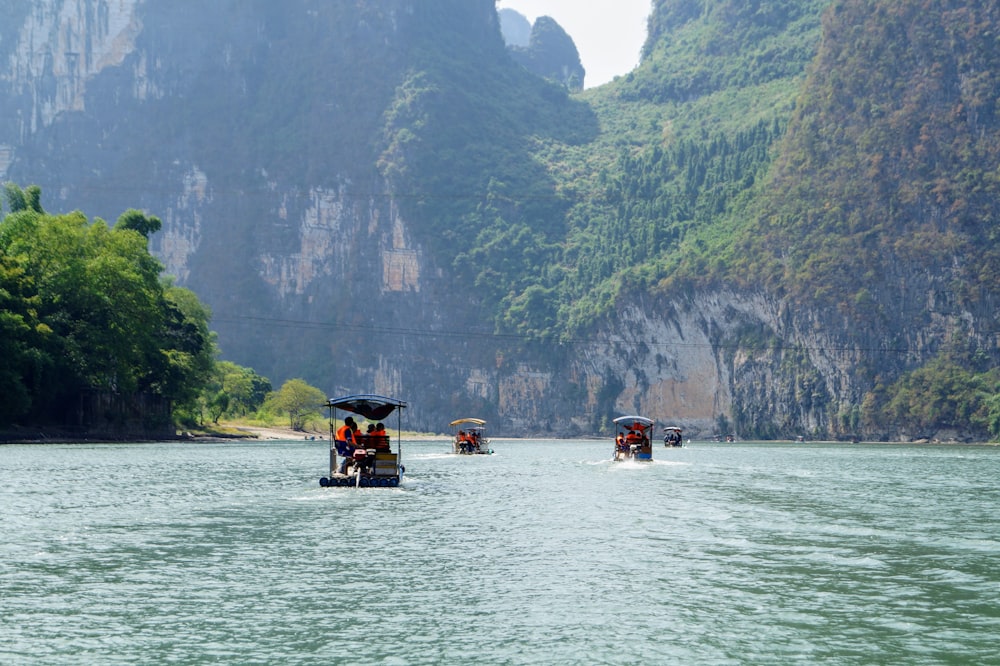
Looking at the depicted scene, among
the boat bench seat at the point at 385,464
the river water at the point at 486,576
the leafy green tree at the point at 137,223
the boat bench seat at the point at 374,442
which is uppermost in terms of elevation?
the leafy green tree at the point at 137,223

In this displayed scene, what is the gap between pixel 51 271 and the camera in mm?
87688

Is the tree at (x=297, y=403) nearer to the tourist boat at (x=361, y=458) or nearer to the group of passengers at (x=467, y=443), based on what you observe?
the group of passengers at (x=467, y=443)

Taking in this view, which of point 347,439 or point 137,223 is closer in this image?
point 347,439

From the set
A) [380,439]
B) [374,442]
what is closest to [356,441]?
[374,442]

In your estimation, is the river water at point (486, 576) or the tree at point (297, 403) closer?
the river water at point (486, 576)

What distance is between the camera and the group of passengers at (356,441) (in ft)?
157

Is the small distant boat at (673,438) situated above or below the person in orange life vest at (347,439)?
above

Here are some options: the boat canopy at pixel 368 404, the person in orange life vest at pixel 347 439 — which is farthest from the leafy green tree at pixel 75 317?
the person in orange life vest at pixel 347 439

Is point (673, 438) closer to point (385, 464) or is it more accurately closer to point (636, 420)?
point (636, 420)

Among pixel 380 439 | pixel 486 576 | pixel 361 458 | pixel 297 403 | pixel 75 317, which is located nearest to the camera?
pixel 486 576

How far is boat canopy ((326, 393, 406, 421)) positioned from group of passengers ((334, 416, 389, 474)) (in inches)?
25.1

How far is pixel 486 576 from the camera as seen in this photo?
83.4ft

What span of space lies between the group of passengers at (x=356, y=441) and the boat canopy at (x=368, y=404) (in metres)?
0.64

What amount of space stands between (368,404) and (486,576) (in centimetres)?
2503
